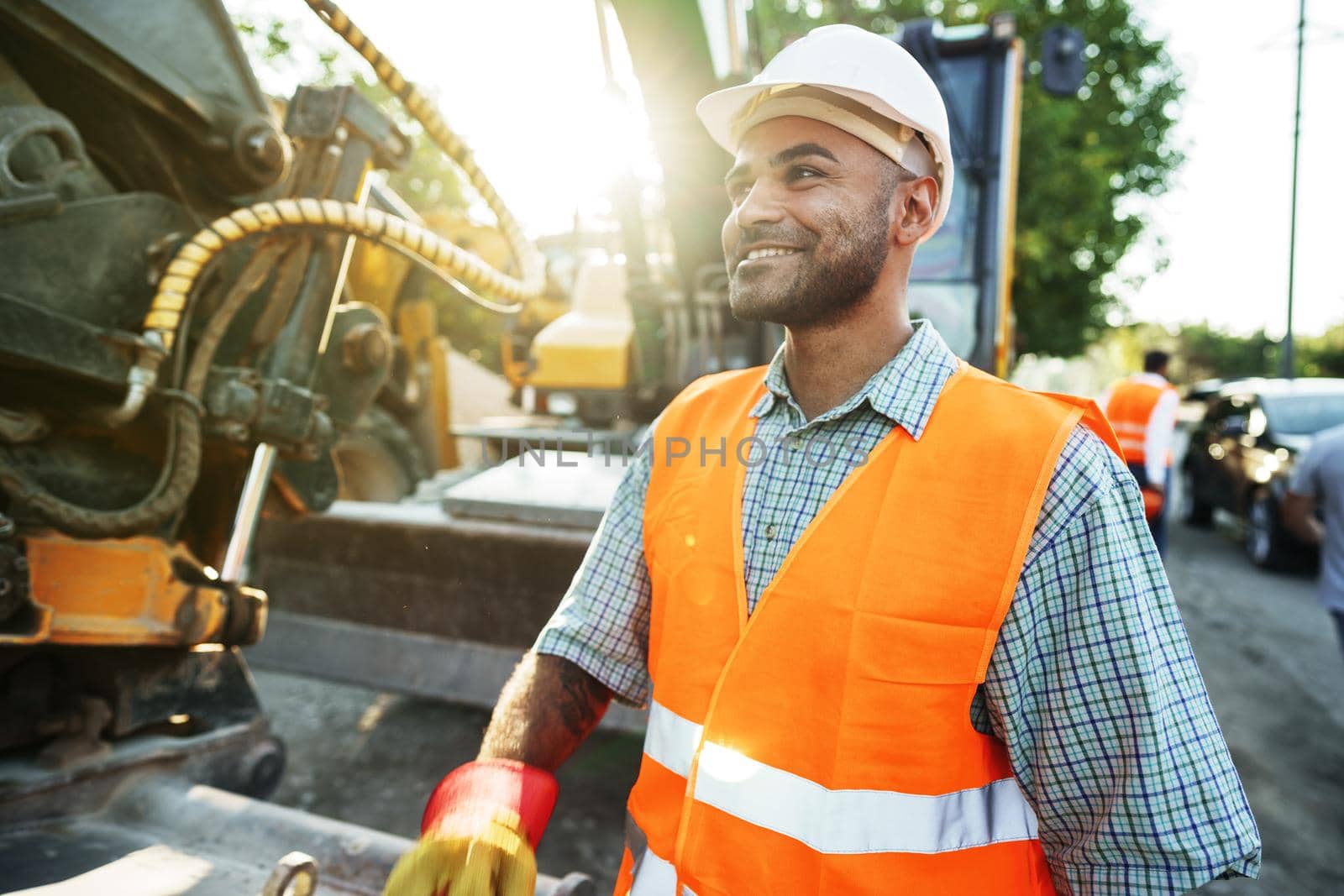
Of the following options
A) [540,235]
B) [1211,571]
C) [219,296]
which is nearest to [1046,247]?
[1211,571]

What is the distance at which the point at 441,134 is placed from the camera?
2.52m

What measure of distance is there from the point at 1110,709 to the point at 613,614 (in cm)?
80

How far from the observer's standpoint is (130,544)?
7.06 feet

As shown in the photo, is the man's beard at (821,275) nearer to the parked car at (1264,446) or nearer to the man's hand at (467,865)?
the man's hand at (467,865)

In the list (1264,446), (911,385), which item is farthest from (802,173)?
(1264,446)

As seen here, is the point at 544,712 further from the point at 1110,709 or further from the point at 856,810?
the point at 1110,709

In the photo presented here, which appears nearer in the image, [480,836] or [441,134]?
[480,836]

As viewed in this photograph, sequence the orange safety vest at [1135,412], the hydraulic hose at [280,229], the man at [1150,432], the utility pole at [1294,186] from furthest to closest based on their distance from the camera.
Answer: the utility pole at [1294,186]
the orange safety vest at [1135,412]
the man at [1150,432]
the hydraulic hose at [280,229]

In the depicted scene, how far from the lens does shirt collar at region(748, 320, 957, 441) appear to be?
139cm

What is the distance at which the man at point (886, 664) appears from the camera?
119 cm

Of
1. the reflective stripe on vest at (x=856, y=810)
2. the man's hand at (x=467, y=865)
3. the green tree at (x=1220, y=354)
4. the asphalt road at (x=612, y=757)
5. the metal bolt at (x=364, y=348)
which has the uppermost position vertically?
the green tree at (x=1220, y=354)

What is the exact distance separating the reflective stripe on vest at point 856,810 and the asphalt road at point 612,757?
71.3 inches

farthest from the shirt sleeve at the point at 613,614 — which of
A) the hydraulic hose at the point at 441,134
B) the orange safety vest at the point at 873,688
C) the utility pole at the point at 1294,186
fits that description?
the utility pole at the point at 1294,186

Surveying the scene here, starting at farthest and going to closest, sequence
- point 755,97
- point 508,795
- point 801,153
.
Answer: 1. point 755,97
2. point 801,153
3. point 508,795
